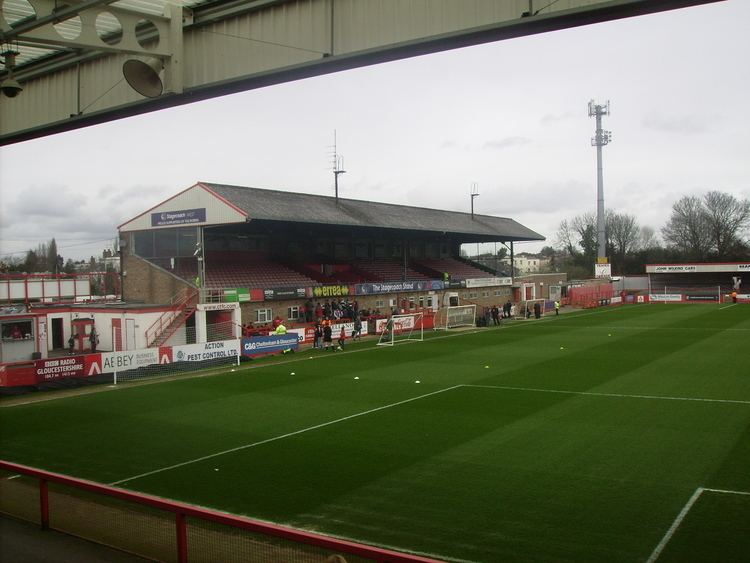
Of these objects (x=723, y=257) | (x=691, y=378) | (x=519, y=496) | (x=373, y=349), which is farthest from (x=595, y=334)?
(x=723, y=257)

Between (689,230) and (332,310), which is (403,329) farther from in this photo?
(689,230)

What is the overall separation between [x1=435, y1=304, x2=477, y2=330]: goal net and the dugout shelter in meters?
3.25

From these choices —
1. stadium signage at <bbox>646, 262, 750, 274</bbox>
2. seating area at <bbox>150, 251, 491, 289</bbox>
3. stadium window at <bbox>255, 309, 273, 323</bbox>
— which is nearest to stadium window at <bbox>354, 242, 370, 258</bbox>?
seating area at <bbox>150, 251, 491, 289</bbox>

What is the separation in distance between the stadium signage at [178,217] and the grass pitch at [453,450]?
14.0 meters

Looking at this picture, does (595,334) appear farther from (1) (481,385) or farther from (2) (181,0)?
(2) (181,0)

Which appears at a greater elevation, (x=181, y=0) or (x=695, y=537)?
(x=181, y=0)

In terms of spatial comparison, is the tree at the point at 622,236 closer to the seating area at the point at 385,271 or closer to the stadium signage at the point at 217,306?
the seating area at the point at 385,271

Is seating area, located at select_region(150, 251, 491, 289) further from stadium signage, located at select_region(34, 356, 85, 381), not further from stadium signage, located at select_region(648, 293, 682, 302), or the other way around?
stadium signage, located at select_region(648, 293, 682, 302)

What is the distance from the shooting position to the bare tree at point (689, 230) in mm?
94938

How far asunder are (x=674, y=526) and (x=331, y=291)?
109 feet

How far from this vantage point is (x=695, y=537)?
8750 millimetres

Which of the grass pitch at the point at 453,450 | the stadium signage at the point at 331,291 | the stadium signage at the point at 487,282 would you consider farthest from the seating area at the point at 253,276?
the stadium signage at the point at 487,282

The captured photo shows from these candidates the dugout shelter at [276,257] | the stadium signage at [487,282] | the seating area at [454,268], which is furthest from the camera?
the seating area at [454,268]

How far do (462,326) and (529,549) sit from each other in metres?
37.5
